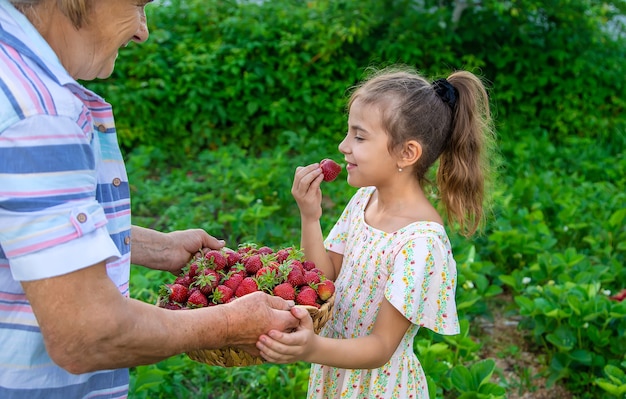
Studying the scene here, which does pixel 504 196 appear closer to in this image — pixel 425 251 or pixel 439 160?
pixel 439 160

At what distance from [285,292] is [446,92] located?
82cm

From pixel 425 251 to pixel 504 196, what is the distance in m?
3.14

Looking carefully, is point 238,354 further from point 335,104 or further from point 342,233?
point 335,104

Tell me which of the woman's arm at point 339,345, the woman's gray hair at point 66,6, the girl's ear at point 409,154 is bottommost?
the woman's arm at point 339,345

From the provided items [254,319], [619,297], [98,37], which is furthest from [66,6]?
[619,297]

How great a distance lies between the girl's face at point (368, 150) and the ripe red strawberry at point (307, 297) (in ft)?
1.34

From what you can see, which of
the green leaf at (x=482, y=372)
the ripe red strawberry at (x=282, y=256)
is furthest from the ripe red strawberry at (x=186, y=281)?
the green leaf at (x=482, y=372)

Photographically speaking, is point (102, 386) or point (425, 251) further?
point (425, 251)

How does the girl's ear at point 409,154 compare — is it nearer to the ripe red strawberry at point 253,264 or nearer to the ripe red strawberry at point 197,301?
the ripe red strawberry at point 253,264

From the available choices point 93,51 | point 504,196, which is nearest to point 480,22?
point 504,196

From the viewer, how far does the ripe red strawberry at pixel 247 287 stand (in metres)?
1.89

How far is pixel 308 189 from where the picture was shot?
2.26 m

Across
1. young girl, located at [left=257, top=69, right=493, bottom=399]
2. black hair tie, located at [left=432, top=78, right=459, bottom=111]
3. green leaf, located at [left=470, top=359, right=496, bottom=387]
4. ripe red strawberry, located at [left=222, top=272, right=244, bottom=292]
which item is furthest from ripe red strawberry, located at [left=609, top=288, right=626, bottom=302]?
ripe red strawberry, located at [left=222, top=272, right=244, bottom=292]

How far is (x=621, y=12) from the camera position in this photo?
6.68 meters
